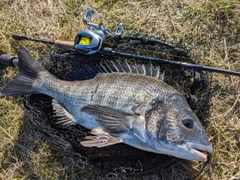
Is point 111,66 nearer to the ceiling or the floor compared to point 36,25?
nearer to the floor

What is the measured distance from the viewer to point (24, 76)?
3.29 metres

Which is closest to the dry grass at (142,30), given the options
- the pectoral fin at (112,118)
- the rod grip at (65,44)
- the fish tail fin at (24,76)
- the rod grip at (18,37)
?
the rod grip at (18,37)

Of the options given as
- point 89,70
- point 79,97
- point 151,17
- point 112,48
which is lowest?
point 79,97

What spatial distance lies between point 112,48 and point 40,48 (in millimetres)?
1140

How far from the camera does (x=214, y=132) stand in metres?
3.21

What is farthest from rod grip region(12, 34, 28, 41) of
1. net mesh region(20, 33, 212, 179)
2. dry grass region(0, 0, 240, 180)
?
net mesh region(20, 33, 212, 179)

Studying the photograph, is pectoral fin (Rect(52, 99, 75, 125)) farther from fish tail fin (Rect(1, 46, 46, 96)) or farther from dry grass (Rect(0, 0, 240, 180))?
dry grass (Rect(0, 0, 240, 180))

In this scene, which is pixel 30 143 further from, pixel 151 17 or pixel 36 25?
pixel 151 17

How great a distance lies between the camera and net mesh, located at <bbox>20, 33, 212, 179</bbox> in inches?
119

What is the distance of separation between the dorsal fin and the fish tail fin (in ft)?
1.38

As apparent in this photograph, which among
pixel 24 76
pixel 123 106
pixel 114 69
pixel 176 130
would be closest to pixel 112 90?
pixel 123 106

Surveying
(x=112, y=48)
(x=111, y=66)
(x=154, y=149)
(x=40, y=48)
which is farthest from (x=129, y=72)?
(x=40, y=48)

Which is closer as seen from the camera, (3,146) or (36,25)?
(3,146)

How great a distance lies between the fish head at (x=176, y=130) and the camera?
8.05 ft
